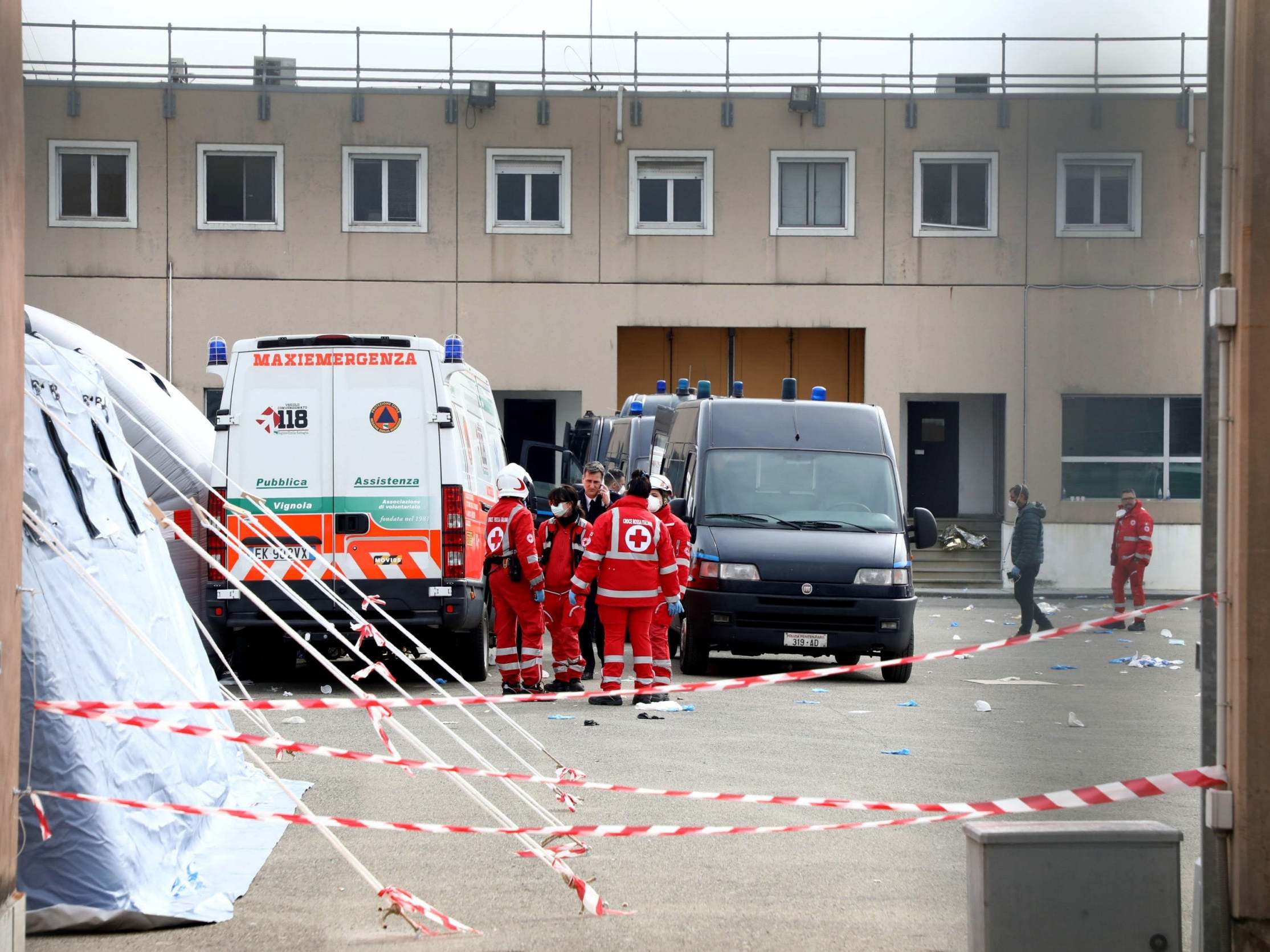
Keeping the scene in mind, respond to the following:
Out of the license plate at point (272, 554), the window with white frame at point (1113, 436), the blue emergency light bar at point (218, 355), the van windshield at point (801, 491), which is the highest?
the blue emergency light bar at point (218, 355)

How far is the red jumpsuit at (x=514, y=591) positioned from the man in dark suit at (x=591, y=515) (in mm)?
1426

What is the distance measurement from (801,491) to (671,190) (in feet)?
45.1

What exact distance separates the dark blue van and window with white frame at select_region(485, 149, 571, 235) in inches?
495

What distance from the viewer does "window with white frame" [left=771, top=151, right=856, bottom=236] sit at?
27062 mm

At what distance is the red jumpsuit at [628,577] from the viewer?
38.9ft

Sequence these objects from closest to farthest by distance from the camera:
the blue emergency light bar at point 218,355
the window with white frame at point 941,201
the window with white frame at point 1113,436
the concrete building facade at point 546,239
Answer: the window with white frame at point 1113,436 → the blue emergency light bar at point 218,355 → the window with white frame at point 941,201 → the concrete building facade at point 546,239

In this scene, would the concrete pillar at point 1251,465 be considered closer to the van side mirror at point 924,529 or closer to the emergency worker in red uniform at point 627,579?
the emergency worker in red uniform at point 627,579

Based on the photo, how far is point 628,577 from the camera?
11.9m

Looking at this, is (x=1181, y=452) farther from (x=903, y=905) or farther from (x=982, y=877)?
(x=903, y=905)

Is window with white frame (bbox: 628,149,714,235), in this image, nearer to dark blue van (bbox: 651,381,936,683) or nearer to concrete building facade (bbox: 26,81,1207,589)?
concrete building facade (bbox: 26,81,1207,589)

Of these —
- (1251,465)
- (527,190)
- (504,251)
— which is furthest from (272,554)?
(527,190)

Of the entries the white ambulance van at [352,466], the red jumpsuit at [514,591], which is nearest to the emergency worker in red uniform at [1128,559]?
the red jumpsuit at [514,591]

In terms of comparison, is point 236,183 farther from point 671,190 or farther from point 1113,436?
point 1113,436

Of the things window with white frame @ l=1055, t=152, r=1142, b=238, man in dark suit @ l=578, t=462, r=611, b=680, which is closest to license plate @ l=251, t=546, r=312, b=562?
man in dark suit @ l=578, t=462, r=611, b=680
